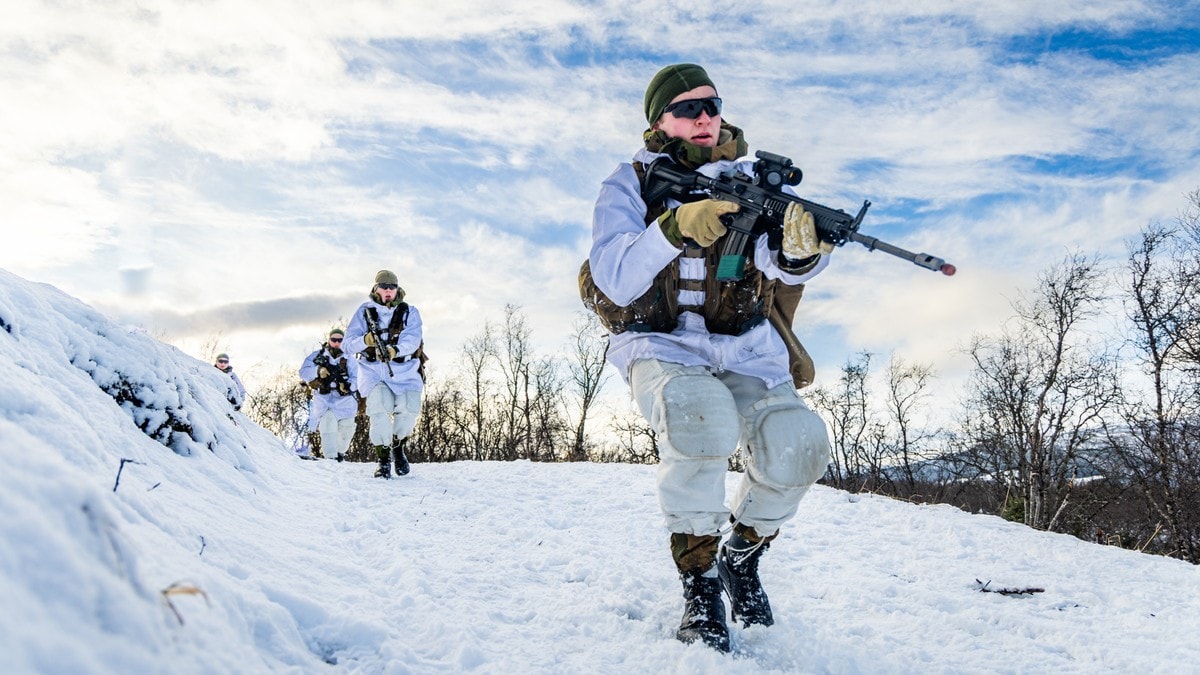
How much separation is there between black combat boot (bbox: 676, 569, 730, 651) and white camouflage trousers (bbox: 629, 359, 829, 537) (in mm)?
178

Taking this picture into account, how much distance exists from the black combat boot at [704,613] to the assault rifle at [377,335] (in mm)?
5436

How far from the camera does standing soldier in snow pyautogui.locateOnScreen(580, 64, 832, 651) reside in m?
2.51

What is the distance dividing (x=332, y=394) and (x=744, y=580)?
364 inches

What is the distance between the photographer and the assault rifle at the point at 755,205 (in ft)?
8.70

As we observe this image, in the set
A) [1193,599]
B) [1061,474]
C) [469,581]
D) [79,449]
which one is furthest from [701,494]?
[1061,474]

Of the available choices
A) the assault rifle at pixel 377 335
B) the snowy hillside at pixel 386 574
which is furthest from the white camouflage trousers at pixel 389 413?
the snowy hillside at pixel 386 574

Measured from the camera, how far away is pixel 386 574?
2740mm

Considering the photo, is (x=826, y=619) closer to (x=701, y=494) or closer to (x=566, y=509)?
(x=701, y=494)

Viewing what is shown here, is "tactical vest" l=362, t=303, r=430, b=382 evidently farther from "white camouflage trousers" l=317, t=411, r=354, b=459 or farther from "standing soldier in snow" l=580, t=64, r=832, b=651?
"standing soldier in snow" l=580, t=64, r=832, b=651

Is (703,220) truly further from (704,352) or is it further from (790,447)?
(790,447)

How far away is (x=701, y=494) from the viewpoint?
2512mm

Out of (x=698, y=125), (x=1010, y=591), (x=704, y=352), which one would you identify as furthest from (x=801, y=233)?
(x=1010, y=591)

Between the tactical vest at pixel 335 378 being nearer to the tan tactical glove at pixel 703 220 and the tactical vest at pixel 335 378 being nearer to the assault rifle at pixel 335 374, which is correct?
the assault rifle at pixel 335 374

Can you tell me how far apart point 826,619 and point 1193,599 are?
2.48 meters
